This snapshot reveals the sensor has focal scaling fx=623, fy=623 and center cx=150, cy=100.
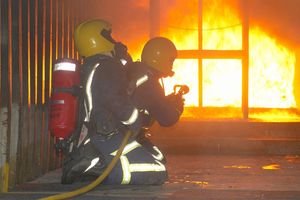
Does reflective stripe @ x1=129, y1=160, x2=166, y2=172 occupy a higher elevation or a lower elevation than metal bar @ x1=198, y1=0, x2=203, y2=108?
lower

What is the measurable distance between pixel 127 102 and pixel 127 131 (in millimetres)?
293

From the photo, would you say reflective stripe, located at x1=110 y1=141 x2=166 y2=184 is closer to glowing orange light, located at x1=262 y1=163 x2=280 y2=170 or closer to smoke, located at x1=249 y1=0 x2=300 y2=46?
glowing orange light, located at x1=262 y1=163 x2=280 y2=170

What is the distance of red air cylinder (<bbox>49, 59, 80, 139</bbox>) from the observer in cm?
579

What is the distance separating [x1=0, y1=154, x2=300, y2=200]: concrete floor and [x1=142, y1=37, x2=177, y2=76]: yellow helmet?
1198mm

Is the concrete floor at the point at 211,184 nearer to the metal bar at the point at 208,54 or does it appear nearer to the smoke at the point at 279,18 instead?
the metal bar at the point at 208,54

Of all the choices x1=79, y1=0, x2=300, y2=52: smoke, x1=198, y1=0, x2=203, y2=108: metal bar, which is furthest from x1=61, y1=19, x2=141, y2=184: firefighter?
x1=198, y1=0, x2=203, y2=108: metal bar

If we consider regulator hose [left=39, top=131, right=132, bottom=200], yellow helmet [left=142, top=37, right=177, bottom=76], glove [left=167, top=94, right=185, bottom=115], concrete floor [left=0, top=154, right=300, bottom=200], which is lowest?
concrete floor [left=0, top=154, right=300, bottom=200]

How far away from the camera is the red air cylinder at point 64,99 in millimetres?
5793

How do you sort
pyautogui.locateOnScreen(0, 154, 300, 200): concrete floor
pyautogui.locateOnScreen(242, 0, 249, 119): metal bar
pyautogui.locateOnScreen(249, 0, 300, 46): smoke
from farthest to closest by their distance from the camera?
1. pyautogui.locateOnScreen(249, 0, 300, 46): smoke
2. pyautogui.locateOnScreen(242, 0, 249, 119): metal bar
3. pyautogui.locateOnScreen(0, 154, 300, 200): concrete floor

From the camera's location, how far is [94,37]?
612cm

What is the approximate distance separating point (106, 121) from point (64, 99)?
1.51 feet

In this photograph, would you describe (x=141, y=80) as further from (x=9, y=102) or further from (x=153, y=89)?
(x=9, y=102)

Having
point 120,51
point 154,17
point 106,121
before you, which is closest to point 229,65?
point 154,17

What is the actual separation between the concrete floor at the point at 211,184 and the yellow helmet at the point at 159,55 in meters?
1.20
